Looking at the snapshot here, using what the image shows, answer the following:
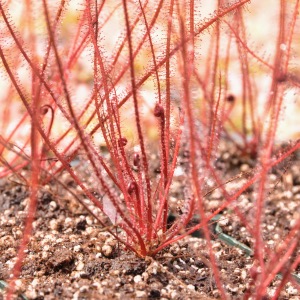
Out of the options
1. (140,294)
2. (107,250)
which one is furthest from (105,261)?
(140,294)

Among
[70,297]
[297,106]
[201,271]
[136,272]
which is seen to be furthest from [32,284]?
[297,106]

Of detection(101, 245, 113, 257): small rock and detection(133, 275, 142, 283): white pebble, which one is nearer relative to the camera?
detection(133, 275, 142, 283): white pebble

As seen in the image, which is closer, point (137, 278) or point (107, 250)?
point (137, 278)

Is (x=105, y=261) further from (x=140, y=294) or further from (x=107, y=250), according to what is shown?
(x=140, y=294)

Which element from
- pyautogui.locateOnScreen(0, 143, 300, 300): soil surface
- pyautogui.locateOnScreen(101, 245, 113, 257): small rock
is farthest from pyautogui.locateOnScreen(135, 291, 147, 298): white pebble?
pyautogui.locateOnScreen(101, 245, 113, 257): small rock

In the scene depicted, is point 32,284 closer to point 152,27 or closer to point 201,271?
point 201,271

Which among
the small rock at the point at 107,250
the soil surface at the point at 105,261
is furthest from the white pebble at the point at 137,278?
the small rock at the point at 107,250

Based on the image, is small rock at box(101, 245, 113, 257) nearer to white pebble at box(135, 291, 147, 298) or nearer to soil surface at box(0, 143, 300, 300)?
soil surface at box(0, 143, 300, 300)

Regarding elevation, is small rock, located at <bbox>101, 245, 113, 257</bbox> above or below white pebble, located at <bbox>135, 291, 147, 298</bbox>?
above
